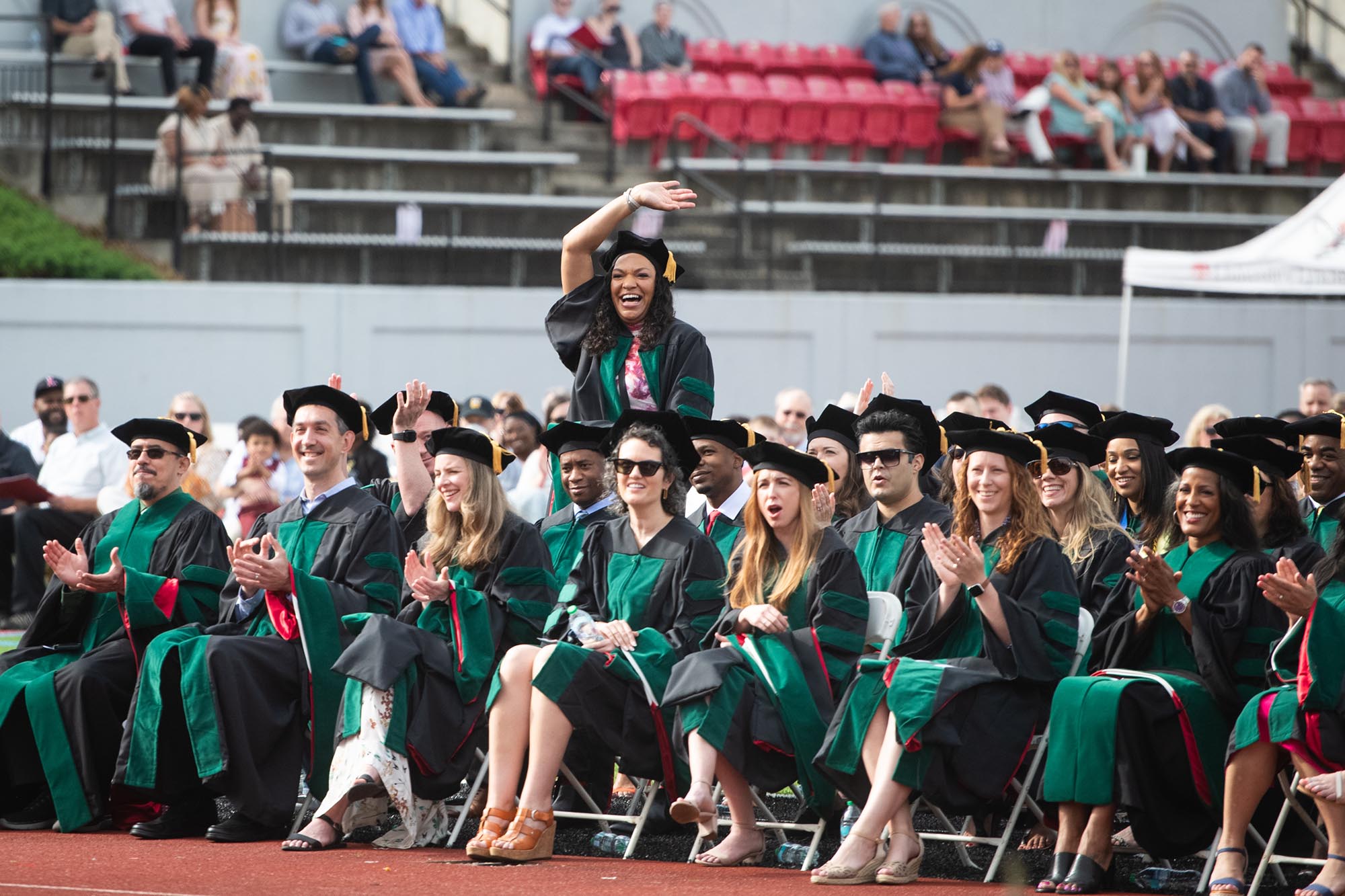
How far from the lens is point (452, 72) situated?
19.8 meters

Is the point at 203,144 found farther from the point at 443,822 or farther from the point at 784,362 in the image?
the point at 443,822

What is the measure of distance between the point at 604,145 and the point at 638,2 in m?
3.43

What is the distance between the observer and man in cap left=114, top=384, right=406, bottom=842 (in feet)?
23.0

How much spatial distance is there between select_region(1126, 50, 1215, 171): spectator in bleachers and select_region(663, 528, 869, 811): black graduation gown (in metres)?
15.3

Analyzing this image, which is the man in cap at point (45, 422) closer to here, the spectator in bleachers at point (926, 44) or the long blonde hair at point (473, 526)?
the long blonde hair at point (473, 526)

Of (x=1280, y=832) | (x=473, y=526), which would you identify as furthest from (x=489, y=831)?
(x=1280, y=832)

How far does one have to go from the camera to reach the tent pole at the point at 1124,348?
14.4m

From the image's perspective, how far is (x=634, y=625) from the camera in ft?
23.2

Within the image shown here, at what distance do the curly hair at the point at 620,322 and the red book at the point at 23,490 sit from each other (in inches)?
216

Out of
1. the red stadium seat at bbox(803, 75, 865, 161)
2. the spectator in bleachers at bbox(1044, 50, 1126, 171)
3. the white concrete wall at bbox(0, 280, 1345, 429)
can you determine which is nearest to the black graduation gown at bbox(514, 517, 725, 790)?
the white concrete wall at bbox(0, 280, 1345, 429)

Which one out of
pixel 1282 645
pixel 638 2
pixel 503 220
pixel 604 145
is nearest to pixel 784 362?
pixel 503 220

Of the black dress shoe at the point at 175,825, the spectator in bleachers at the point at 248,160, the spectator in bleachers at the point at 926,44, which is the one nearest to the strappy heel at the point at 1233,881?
the black dress shoe at the point at 175,825

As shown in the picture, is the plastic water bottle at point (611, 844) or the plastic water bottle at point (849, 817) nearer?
the plastic water bottle at point (849, 817)

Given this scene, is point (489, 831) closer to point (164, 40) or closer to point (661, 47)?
point (164, 40)
